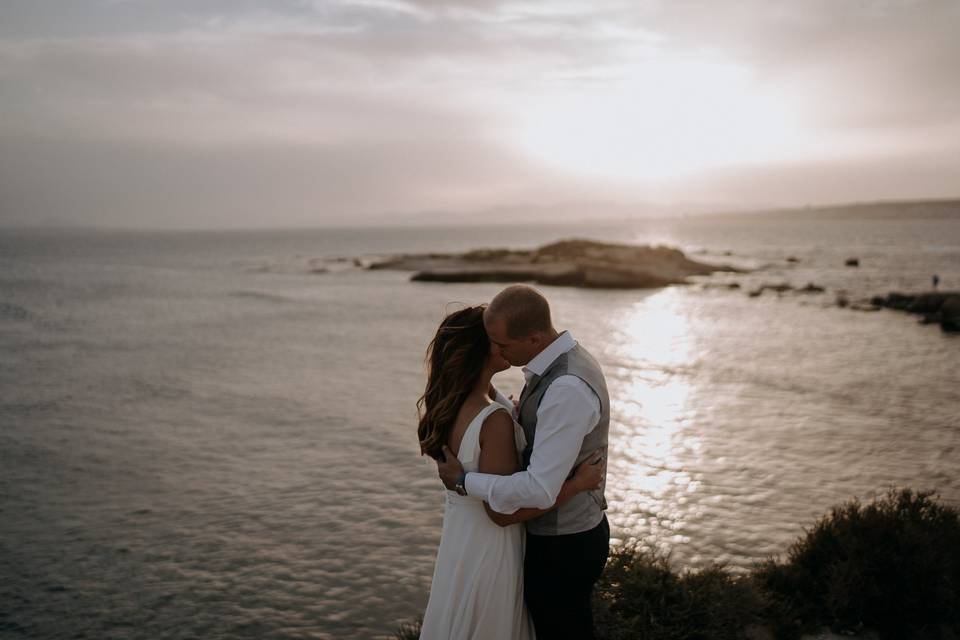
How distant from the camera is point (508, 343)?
3.61 meters

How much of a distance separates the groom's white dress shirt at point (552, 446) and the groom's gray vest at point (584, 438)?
10 centimetres

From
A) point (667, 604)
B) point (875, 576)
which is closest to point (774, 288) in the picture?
point (875, 576)

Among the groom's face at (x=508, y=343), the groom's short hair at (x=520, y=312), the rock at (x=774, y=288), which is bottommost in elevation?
the rock at (x=774, y=288)

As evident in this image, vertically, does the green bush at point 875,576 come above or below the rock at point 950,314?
below

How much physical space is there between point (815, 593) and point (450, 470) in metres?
4.38

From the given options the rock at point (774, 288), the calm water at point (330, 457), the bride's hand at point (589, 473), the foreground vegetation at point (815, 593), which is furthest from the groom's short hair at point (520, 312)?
the rock at point (774, 288)

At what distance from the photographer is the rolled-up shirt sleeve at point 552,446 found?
3369 millimetres

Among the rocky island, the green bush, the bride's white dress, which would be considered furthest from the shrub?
the rocky island

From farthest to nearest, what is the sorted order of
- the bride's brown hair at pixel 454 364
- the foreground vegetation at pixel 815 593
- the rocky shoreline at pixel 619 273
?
the rocky shoreline at pixel 619 273
the foreground vegetation at pixel 815 593
the bride's brown hair at pixel 454 364

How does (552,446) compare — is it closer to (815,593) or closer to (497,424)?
(497,424)

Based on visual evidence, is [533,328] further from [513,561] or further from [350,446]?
[350,446]

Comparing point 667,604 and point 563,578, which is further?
point 667,604

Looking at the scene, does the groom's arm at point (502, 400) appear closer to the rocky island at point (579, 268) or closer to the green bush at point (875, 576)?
the green bush at point (875, 576)

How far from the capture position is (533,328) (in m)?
3.56
